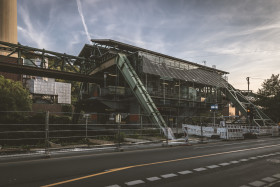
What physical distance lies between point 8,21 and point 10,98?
42.0 metres

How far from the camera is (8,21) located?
5975 centimetres

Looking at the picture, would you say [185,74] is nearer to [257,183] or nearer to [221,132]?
[221,132]

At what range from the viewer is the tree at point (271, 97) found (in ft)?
125

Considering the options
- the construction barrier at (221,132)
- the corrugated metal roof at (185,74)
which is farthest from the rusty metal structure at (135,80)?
the construction barrier at (221,132)

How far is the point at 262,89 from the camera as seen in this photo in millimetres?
41469

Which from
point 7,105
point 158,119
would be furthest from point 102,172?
point 7,105

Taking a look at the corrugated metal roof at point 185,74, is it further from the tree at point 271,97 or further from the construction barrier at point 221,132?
the construction barrier at point 221,132

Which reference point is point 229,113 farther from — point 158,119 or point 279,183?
point 279,183

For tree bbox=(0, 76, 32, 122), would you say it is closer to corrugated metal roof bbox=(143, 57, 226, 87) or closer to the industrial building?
the industrial building

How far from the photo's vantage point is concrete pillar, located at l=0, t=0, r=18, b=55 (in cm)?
5866

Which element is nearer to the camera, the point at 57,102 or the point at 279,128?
the point at 279,128

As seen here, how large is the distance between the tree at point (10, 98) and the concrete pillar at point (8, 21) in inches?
1297

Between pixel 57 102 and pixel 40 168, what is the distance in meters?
68.1


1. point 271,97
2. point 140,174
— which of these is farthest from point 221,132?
point 271,97
